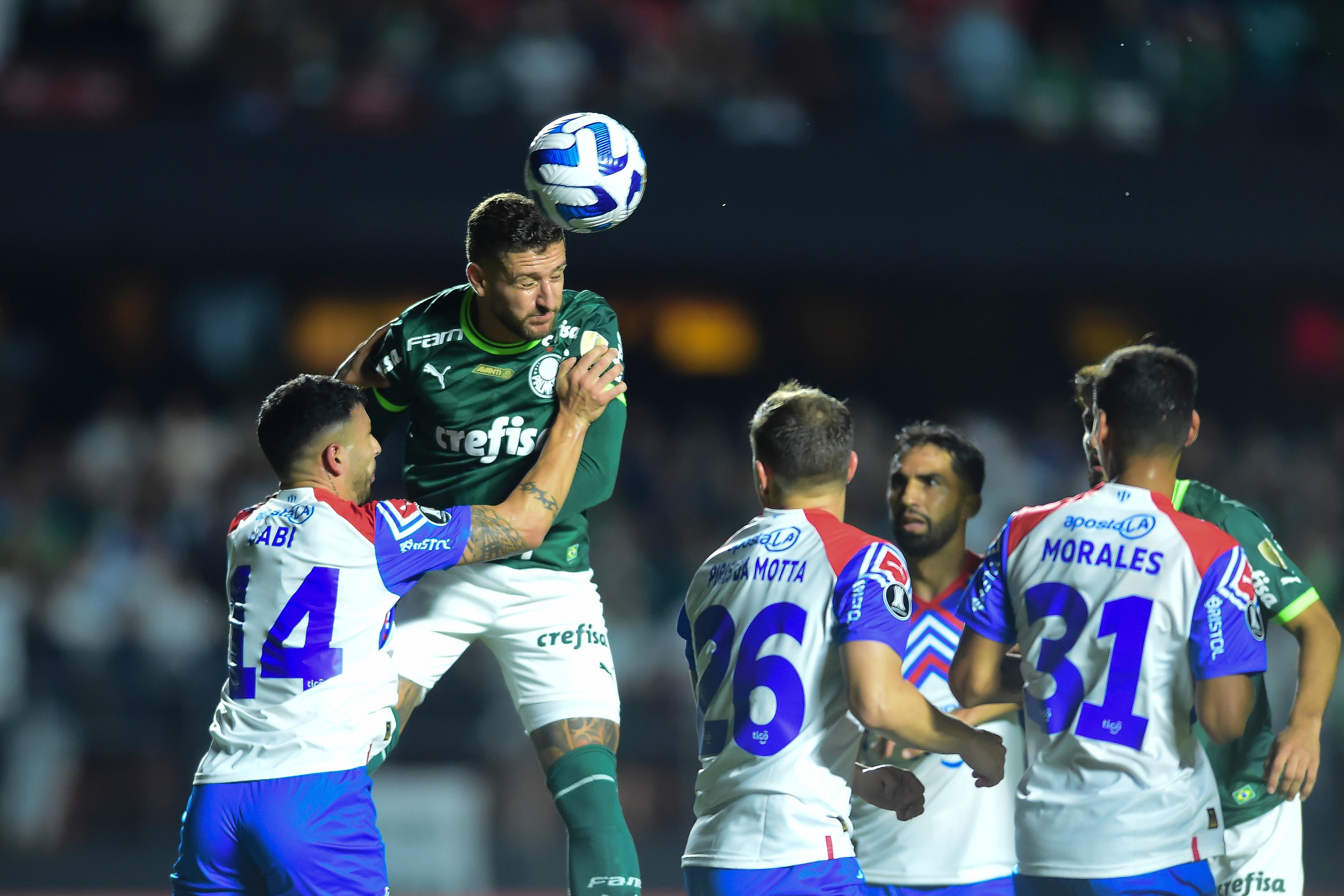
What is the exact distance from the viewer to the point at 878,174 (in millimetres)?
13016

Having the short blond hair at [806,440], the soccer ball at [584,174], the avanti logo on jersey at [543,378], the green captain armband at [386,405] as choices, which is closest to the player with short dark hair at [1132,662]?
the short blond hair at [806,440]

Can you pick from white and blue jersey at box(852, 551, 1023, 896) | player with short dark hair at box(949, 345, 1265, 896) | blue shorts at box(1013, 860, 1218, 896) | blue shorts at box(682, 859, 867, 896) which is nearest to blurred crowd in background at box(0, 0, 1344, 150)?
white and blue jersey at box(852, 551, 1023, 896)

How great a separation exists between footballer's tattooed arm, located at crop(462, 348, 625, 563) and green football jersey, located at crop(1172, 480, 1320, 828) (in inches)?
66.1

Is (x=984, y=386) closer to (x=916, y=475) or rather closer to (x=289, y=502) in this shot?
(x=916, y=475)

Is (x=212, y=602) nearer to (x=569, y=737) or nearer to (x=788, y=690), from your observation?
(x=569, y=737)

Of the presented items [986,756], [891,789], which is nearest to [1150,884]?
[986,756]

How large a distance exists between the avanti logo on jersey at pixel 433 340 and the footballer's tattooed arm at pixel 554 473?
34cm

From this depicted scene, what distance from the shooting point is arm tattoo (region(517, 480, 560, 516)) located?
4344mm

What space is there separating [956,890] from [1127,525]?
143cm

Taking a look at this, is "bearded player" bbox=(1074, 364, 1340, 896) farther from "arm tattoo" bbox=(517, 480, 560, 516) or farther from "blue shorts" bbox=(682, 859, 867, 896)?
"arm tattoo" bbox=(517, 480, 560, 516)

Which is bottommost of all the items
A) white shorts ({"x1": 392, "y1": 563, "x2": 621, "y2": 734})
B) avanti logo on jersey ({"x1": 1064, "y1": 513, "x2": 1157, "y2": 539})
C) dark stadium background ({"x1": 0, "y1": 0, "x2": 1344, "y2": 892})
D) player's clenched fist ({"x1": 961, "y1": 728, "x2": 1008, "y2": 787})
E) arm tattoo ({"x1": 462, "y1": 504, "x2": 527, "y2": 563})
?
player's clenched fist ({"x1": 961, "y1": 728, "x2": 1008, "y2": 787})

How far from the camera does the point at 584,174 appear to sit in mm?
4695

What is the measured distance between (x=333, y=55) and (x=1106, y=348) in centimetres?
775

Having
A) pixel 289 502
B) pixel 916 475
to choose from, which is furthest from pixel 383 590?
pixel 916 475
